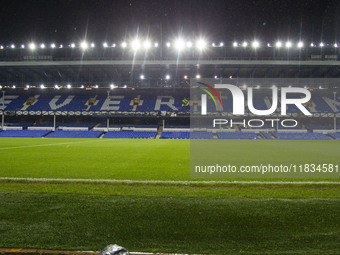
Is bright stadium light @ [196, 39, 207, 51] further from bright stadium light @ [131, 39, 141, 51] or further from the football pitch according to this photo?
the football pitch

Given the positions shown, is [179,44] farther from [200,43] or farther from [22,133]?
[22,133]

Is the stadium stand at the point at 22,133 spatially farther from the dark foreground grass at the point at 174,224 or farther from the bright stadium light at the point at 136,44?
the dark foreground grass at the point at 174,224

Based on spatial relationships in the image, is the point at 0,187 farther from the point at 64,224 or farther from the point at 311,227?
the point at 311,227

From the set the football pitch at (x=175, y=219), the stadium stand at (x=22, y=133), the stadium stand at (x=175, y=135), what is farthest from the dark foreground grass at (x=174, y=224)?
the stadium stand at (x=22, y=133)

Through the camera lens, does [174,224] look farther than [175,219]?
No

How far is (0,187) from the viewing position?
6.46 m

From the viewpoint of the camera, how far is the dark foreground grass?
3230mm

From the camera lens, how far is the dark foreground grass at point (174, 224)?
323cm

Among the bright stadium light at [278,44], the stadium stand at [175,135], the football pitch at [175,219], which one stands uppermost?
the bright stadium light at [278,44]

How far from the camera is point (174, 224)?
12.6ft

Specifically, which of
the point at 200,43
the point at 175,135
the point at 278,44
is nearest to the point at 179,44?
the point at 200,43

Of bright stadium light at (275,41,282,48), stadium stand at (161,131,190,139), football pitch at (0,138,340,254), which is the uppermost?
bright stadium light at (275,41,282,48)

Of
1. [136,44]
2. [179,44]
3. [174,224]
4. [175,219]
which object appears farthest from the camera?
[136,44]

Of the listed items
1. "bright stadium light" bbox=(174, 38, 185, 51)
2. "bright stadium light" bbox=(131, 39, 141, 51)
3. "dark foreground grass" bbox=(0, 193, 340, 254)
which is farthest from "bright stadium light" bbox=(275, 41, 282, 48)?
"dark foreground grass" bbox=(0, 193, 340, 254)
